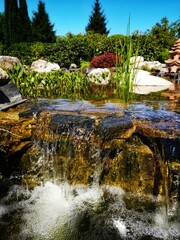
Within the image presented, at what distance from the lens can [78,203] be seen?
358 cm

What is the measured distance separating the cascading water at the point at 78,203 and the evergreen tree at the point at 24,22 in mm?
25919

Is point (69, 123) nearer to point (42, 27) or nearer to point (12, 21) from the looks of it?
point (12, 21)

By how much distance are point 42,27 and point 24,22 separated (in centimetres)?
519

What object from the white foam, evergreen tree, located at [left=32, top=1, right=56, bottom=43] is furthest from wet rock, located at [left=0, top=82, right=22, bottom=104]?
evergreen tree, located at [left=32, top=1, right=56, bottom=43]

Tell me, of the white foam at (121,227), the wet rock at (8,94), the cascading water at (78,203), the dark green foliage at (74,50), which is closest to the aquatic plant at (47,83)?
the wet rock at (8,94)

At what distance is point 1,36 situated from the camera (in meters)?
33.0

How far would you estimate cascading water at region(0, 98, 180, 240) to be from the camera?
2990 mm

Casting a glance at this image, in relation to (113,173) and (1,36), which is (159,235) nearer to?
(113,173)

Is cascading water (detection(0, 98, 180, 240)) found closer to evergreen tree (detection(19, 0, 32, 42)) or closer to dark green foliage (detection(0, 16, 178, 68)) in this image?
dark green foliage (detection(0, 16, 178, 68))

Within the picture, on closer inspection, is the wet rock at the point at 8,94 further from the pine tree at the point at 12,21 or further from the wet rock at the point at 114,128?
the pine tree at the point at 12,21

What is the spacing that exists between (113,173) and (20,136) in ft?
5.04

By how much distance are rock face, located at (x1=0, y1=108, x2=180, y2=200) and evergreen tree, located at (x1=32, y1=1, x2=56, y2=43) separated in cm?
3034

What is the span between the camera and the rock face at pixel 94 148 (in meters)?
3.30

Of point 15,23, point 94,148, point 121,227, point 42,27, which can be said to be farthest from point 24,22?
point 121,227
